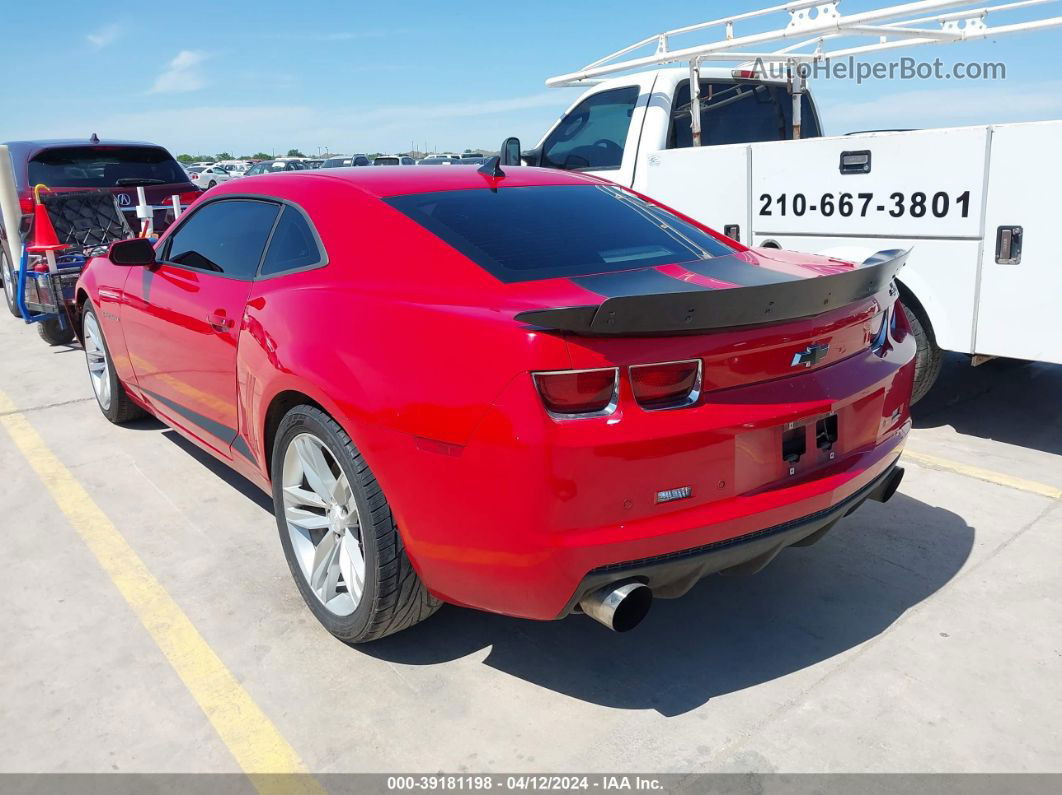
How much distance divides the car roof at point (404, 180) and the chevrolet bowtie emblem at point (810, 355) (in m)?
1.39

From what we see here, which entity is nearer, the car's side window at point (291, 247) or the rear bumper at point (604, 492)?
the rear bumper at point (604, 492)

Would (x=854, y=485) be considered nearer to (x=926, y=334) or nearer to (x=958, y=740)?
(x=958, y=740)

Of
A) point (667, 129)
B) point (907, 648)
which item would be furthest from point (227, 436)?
point (667, 129)

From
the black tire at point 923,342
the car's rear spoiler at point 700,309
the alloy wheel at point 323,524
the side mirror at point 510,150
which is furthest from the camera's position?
the side mirror at point 510,150

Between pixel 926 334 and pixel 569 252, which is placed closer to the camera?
pixel 569 252

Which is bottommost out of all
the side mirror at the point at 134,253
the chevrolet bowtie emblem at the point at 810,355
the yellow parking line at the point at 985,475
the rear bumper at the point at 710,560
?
the yellow parking line at the point at 985,475

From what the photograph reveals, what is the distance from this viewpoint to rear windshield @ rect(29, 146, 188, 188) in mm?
8586

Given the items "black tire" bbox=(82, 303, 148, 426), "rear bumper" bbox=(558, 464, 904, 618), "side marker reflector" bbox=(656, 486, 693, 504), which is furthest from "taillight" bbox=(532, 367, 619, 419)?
"black tire" bbox=(82, 303, 148, 426)

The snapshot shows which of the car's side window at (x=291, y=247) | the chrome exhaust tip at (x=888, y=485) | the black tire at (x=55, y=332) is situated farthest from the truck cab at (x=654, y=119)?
the black tire at (x=55, y=332)

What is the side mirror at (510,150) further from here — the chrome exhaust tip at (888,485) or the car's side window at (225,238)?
the chrome exhaust tip at (888,485)

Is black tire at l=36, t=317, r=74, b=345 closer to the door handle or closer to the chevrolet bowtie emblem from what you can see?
the door handle

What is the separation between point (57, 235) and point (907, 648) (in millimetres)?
7958

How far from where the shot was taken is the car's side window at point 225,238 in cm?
351

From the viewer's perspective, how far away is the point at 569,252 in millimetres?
2918
